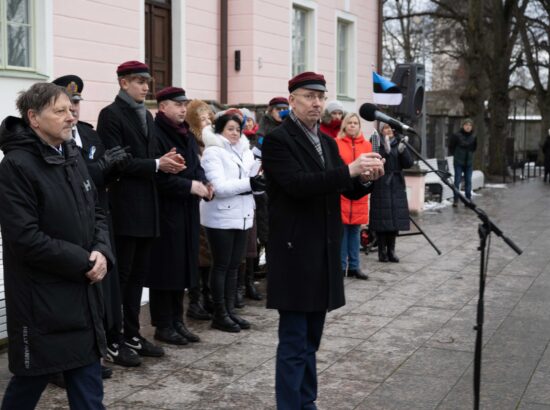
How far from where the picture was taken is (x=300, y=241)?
4.73 m

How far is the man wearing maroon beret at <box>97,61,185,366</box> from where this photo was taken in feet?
20.0

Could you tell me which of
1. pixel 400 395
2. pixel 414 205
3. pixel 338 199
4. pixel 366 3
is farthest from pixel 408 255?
pixel 366 3

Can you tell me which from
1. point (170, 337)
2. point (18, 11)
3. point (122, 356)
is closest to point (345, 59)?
point (18, 11)

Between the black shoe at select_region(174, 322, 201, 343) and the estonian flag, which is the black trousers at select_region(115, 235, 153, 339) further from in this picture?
the estonian flag

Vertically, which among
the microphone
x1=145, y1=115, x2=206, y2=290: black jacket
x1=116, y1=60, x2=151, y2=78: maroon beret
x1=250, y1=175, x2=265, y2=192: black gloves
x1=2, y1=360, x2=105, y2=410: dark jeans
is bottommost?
x1=2, y1=360, x2=105, y2=410: dark jeans

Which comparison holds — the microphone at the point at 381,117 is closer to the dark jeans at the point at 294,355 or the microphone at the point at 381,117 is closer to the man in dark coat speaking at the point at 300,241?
the man in dark coat speaking at the point at 300,241

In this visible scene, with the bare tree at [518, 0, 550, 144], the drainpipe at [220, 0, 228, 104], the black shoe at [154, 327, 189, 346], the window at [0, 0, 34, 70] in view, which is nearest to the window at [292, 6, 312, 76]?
the drainpipe at [220, 0, 228, 104]

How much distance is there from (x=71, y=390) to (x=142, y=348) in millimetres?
2431

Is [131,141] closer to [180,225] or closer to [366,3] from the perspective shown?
[180,225]

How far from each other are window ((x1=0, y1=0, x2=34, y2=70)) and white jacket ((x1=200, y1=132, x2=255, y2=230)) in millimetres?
3479

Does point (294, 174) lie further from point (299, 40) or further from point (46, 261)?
point (299, 40)

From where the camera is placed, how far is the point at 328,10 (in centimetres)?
1722

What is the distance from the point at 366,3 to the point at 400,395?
48.6ft

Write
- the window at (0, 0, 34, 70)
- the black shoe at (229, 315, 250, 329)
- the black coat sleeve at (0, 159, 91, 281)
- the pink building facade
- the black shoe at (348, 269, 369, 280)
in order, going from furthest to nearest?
the pink building facade < the black shoe at (348, 269, 369, 280) < the window at (0, 0, 34, 70) < the black shoe at (229, 315, 250, 329) < the black coat sleeve at (0, 159, 91, 281)
